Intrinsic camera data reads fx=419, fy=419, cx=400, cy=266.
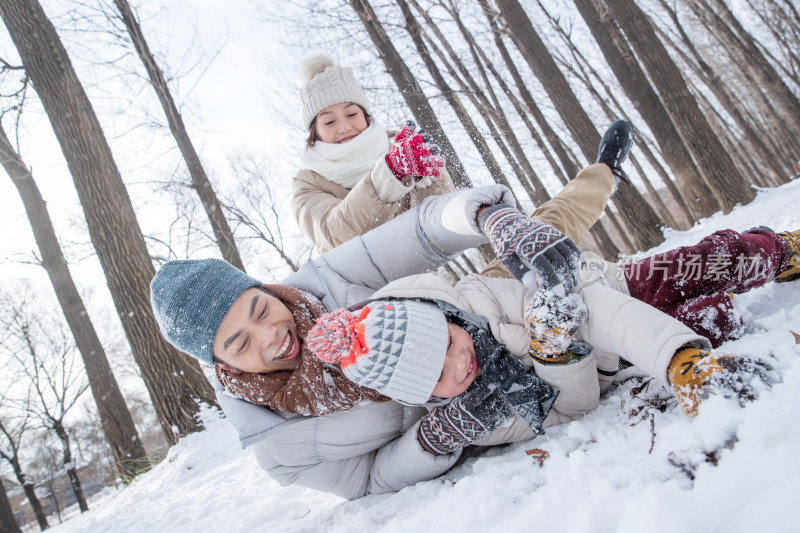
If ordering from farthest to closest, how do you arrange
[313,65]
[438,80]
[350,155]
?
[438,80] < [313,65] < [350,155]

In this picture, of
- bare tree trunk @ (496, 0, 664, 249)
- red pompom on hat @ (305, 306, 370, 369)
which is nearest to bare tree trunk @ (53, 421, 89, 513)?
red pompom on hat @ (305, 306, 370, 369)

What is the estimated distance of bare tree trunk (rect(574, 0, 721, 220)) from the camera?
17.6ft

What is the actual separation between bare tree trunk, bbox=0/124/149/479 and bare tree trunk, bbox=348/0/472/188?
5622 millimetres

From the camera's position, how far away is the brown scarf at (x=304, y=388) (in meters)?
1.66

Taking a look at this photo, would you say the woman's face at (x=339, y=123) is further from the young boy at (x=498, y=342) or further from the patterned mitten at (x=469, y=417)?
the patterned mitten at (x=469, y=417)

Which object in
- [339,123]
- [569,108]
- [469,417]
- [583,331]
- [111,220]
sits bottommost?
[469,417]

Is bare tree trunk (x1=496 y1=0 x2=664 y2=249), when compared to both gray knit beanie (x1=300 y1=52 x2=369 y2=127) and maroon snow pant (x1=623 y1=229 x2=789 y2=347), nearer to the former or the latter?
gray knit beanie (x1=300 y1=52 x2=369 y2=127)

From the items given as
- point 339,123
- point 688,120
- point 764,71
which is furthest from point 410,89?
point 764,71

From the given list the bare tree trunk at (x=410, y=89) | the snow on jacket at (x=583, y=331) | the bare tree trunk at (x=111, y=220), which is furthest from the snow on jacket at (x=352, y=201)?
the bare tree trunk at (x=111, y=220)

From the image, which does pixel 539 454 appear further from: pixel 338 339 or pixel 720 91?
pixel 720 91

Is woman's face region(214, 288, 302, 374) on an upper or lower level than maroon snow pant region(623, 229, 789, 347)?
Result: upper

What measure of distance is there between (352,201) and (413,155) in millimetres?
457

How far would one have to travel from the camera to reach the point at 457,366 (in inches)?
60.9

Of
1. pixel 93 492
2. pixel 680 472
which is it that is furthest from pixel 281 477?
pixel 93 492
